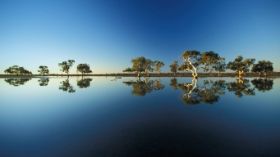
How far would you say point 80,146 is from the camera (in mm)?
9539

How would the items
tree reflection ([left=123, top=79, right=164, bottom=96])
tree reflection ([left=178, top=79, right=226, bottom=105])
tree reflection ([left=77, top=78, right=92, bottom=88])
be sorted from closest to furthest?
tree reflection ([left=178, top=79, right=226, bottom=105]) → tree reflection ([left=123, top=79, right=164, bottom=96]) → tree reflection ([left=77, top=78, right=92, bottom=88])

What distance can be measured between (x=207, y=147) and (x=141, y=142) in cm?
287

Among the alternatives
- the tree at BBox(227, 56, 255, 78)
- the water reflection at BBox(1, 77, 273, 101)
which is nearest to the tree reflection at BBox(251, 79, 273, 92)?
the water reflection at BBox(1, 77, 273, 101)

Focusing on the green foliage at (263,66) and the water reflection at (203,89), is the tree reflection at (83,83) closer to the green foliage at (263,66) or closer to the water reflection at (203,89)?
the water reflection at (203,89)

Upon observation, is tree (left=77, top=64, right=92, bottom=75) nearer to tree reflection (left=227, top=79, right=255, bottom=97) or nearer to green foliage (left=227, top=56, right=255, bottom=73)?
green foliage (left=227, top=56, right=255, bottom=73)

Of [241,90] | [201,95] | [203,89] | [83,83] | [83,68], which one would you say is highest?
[83,68]

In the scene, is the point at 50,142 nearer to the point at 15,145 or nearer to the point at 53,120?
the point at 15,145

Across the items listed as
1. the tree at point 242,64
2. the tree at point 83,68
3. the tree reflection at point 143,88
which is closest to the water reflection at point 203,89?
the tree reflection at point 143,88

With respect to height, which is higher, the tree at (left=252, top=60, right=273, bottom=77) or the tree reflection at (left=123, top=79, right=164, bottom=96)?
the tree at (left=252, top=60, right=273, bottom=77)

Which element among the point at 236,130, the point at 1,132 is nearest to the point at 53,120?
the point at 1,132

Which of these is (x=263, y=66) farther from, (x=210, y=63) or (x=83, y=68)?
(x=83, y=68)

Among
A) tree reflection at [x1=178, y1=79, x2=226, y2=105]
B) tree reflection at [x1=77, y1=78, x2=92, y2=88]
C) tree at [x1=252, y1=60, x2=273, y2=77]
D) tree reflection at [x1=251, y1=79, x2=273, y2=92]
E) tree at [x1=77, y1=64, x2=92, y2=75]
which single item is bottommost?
tree reflection at [x1=178, y1=79, x2=226, y2=105]

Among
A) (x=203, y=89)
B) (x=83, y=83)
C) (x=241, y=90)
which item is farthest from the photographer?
(x=83, y=83)

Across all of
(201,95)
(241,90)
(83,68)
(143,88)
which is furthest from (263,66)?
(83,68)
